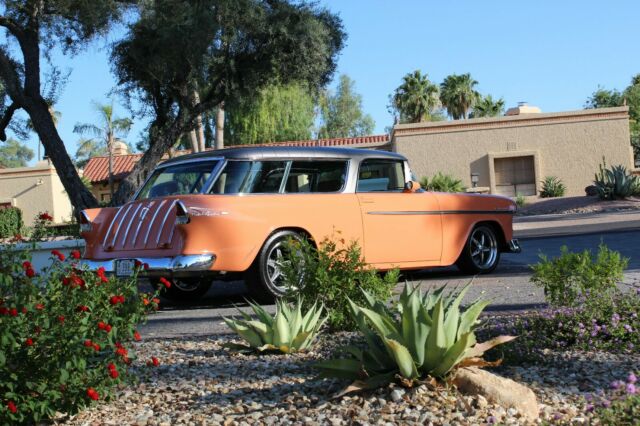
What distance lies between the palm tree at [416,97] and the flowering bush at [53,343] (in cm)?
4922

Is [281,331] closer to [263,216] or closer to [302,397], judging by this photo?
[302,397]

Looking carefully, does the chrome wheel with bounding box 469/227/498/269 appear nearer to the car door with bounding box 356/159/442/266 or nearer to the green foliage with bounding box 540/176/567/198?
the car door with bounding box 356/159/442/266

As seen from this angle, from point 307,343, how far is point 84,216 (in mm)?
4166

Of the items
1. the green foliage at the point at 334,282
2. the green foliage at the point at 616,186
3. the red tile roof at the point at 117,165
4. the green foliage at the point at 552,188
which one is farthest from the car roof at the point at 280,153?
the red tile roof at the point at 117,165

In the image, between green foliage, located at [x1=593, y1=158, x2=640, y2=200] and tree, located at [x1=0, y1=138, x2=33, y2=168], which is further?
tree, located at [x1=0, y1=138, x2=33, y2=168]

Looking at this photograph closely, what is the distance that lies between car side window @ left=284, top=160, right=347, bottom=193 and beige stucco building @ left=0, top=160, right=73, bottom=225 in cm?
3717

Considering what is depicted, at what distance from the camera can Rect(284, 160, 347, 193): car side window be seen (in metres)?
8.73

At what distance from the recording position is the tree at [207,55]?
55.5 ft

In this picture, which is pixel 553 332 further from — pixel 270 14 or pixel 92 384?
pixel 270 14

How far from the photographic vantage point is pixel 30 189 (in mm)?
43938

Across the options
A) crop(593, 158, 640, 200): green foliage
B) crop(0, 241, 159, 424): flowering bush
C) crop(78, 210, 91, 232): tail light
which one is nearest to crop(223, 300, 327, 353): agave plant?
crop(0, 241, 159, 424): flowering bush

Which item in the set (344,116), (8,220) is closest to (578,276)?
(8,220)

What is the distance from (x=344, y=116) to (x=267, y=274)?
5796 cm

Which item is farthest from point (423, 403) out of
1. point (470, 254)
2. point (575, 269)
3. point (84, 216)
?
point (470, 254)
